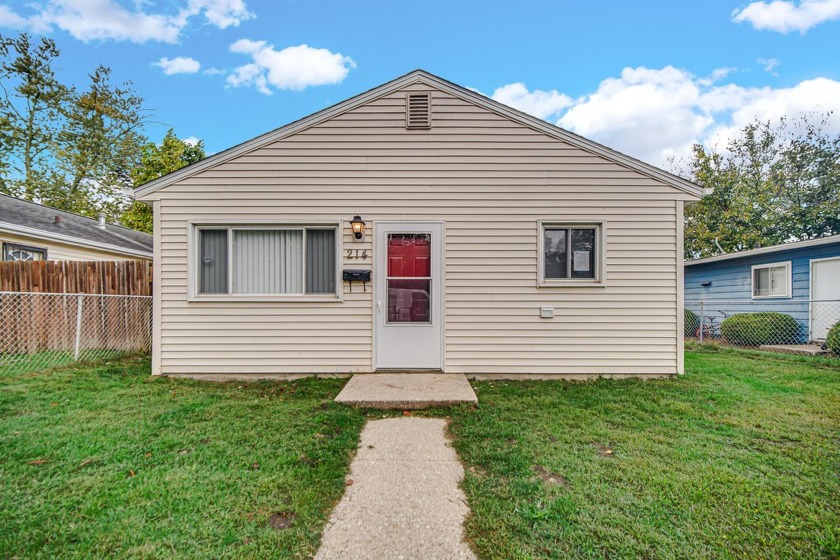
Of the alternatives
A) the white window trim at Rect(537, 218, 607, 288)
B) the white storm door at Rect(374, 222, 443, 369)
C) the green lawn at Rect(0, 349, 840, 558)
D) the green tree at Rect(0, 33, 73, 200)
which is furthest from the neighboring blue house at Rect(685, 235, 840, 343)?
the green tree at Rect(0, 33, 73, 200)

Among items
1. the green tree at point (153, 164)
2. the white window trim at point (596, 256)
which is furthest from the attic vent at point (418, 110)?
the green tree at point (153, 164)

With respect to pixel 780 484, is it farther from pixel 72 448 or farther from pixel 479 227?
pixel 72 448

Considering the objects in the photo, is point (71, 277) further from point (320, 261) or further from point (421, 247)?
point (421, 247)

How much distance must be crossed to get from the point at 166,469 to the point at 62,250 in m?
9.24

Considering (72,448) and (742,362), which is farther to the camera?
(742,362)

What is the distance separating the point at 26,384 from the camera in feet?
14.7

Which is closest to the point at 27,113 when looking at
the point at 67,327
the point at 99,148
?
the point at 99,148

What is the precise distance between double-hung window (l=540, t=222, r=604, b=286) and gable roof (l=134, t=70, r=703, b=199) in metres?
1.04

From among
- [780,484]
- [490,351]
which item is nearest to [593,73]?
[490,351]

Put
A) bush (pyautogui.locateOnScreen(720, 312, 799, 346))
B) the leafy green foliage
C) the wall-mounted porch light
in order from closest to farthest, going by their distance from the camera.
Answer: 1. the wall-mounted porch light
2. bush (pyautogui.locateOnScreen(720, 312, 799, 346))
3. the leafy green foliage

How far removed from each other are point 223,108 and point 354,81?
211 inches

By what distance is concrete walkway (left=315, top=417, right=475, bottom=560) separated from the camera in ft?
5.98

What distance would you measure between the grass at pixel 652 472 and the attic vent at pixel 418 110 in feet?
12.5

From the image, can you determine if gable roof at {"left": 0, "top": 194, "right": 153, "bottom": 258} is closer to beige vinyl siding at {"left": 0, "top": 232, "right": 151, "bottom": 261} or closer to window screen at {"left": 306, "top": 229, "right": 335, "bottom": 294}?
beige vinyl siding at {"left": 0, "top": 232, "right": 151, "bottom": 261}
